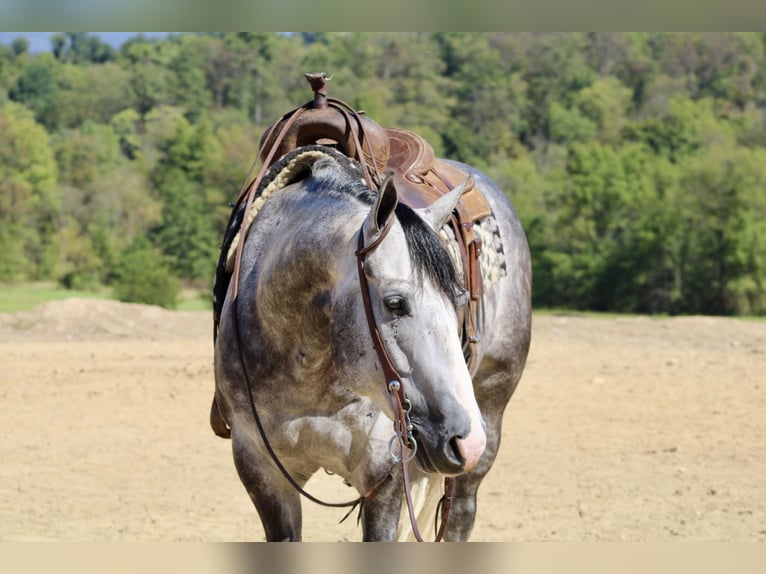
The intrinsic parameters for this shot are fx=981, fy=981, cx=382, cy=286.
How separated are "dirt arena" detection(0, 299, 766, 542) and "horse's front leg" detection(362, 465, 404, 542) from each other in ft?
8.16

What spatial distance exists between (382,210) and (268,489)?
1.15 metres

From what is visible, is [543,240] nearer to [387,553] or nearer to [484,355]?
[484,355]

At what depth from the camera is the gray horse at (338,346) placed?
2.38 metres

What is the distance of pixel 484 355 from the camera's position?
423 centimetres

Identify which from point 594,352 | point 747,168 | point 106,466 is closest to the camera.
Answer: point 106,466

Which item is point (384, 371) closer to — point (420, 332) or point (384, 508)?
point (420, 332)

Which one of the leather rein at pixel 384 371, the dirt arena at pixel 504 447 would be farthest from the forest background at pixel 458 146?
the dirt arena at pixel 504 447

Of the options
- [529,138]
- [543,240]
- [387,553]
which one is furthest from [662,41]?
[387,553]

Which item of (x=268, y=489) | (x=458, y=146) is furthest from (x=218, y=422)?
(x=458, y=146)

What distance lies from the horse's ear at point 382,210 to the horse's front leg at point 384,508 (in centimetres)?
87

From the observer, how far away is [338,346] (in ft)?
8.51

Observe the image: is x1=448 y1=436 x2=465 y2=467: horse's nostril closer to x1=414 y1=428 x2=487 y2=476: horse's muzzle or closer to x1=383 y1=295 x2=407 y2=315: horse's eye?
x1=414 y1=428 x2=487 y2=476: horse's muzzle

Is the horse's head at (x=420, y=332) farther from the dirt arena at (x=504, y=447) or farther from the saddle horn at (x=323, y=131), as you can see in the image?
the dirt arena at (x=504, y=447)

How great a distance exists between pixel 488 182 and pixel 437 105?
49998 mm
